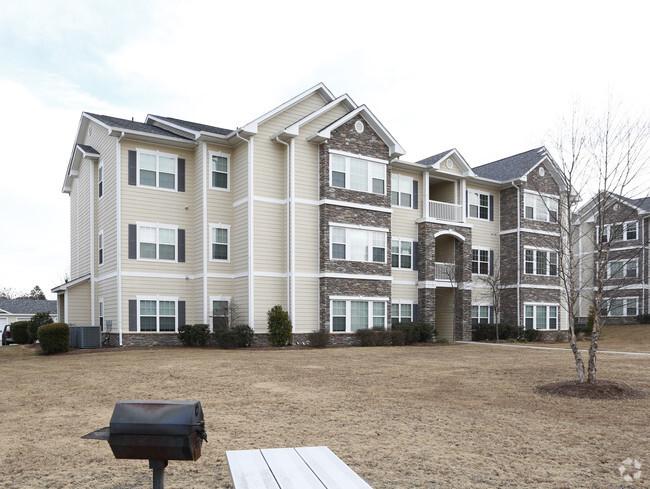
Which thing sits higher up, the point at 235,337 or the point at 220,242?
the point at 220,242

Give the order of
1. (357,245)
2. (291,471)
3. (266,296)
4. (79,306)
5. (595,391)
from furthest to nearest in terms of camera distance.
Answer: (79,306)
(357,245)
(266,296)
(595,391)
(291,471)

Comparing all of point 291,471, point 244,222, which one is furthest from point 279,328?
point 291,471

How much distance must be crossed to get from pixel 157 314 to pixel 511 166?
21842 mm

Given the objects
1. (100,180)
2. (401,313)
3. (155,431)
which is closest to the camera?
(155,431)

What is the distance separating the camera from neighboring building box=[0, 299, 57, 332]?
55844 mm

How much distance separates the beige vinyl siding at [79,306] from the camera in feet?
83.0

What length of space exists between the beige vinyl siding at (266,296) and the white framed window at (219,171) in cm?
432

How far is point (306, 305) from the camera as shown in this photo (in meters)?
23.3

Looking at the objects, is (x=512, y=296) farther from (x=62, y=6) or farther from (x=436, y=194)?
(x=62, y=6)

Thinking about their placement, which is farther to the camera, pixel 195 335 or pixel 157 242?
pixel 157 242

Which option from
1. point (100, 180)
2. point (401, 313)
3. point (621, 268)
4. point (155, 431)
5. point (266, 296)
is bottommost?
point (401, 313)

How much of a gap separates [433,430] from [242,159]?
17.6 m

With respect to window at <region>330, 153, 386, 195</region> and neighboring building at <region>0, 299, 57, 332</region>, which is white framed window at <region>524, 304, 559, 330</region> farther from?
neighboring building at <region>0, 299, 57, 332</region>

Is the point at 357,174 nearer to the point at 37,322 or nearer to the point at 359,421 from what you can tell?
the point at 37,322
